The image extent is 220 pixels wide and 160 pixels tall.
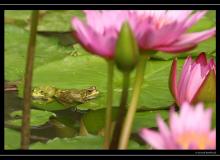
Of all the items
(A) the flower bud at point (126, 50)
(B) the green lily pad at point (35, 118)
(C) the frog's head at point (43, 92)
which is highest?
(A) the flower bud at point (126, 50)

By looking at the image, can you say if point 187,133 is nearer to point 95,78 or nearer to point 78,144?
point 78,144

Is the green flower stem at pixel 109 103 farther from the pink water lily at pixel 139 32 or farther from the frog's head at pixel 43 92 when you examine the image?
the frog's head at pixel 43 92

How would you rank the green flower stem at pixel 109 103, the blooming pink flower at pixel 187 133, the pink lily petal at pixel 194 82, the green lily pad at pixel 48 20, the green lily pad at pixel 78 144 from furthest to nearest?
the green lily pad at pixel 48 20
the pink lily petal at pixel 194 82
the green lily pad at pixel 78 144
the green flower stem at pixel 109 103
the blooming pink flower at pixel 187 133

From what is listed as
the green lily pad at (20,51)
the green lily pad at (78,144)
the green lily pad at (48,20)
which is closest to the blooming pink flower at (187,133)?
the green lily pad at (78,144)

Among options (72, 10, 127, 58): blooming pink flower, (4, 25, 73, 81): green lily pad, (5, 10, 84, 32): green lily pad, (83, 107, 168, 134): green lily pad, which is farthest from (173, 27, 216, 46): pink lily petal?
(5, 10, 84, 32): green lily pad

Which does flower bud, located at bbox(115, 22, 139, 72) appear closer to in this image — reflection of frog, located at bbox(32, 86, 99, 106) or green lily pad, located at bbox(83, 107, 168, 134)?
green lily pad, located at bbox(83, 107, 168, 134)

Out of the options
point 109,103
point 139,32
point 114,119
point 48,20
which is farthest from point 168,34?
point 48,20

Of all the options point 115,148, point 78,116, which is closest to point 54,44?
point 78,116
